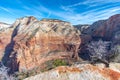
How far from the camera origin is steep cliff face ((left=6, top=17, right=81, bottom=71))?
133125 millimetres

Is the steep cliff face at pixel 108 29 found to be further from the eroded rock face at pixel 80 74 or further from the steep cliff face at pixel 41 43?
the eroded rock face at pixel 80 74

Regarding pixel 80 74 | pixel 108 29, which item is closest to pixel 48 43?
pixel 108 29

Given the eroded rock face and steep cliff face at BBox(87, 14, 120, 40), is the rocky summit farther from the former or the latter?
the eroded rock face

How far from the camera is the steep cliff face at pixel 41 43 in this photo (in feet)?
437

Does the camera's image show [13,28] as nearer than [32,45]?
A: No

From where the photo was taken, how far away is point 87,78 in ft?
121

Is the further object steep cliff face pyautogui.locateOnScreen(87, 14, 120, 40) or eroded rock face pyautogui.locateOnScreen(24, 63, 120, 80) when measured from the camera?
steep cliff face pyautogui.locateOnScreen(87, 14, 120, 40)

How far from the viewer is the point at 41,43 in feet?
465

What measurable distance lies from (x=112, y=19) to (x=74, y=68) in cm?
11413

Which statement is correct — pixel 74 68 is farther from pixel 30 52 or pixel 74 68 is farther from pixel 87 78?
pixel 30 52

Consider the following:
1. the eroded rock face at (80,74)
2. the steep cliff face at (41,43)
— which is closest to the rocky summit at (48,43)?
the steep cliff face at (41,43)

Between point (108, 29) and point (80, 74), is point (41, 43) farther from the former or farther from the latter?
point (80, 74)

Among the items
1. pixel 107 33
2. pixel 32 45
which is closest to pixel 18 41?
pixel 32 45

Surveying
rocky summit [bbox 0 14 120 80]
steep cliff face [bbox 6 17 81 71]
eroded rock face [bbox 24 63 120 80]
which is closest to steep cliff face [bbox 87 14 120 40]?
rocky summit [bbox 0 14 120 80]
